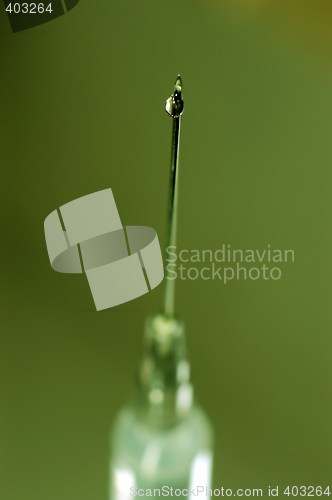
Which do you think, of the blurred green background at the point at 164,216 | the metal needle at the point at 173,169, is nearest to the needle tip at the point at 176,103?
the metal needle at the point at 173,169

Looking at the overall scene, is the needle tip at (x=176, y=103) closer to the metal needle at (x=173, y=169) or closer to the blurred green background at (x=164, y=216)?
the metal needle at (x=173, y=169)

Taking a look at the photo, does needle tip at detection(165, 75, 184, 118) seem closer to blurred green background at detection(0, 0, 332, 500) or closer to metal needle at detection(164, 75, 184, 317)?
metal needle at detection(164, 75, 184, 317)

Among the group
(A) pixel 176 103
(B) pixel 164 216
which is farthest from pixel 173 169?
(B) pixel 164 216

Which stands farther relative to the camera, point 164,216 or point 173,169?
point 164,216

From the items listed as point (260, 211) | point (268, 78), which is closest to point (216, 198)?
point (260, 211)

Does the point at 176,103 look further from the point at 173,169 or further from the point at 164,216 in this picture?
the point at 164,216
